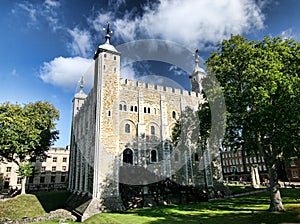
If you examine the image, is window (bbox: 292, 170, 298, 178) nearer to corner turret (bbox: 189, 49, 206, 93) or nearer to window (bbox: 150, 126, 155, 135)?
corner turret (bbox: 189, 49, 206, 93)

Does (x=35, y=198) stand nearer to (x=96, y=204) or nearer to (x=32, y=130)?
(x=32, y=130)

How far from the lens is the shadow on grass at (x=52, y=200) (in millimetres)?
27612

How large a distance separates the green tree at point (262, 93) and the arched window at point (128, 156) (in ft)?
37.6

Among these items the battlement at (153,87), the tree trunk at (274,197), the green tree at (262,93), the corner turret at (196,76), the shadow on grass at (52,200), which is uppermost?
the corner turret at (196,76)

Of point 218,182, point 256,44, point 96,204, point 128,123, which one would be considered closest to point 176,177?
point 218,182

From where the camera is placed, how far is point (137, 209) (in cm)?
2061

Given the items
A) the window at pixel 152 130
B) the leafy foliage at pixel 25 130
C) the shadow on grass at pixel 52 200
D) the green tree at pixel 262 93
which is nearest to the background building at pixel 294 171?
the green tree at pixel 262 93

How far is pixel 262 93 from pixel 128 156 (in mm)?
16335

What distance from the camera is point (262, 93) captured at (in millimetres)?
13992

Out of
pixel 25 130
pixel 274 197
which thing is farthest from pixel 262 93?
pixel 25 130

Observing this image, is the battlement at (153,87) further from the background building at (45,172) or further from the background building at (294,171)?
the background building at (45,172)

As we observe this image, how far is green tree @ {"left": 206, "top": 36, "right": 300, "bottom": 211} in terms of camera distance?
14.3 metres

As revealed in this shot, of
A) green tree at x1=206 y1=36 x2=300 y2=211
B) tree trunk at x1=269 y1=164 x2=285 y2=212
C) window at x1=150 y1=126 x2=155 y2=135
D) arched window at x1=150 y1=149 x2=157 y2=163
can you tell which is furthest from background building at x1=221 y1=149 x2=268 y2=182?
tree trunk at x1=269 y1=164 x2=285 y2=212

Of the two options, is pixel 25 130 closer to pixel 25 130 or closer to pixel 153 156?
pixel 25 130
